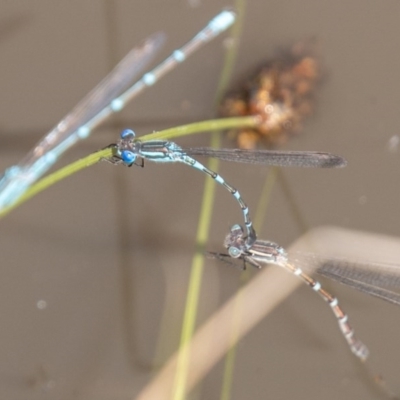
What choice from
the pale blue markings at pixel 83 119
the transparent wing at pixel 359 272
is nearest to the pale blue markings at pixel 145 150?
the pale blue markings at pixel 83 119

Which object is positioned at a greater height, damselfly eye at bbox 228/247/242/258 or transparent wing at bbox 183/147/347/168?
transparent wing at bbox 183/147/347/168

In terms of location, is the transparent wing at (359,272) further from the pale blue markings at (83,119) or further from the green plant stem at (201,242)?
the pale blue markings at (83,119)

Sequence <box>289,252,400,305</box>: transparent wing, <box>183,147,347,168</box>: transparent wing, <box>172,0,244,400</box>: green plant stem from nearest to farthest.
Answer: <box>183,147,347,168</box>: transparent wing, <box>289,252,400,305</box>: transparent wing, <box>172,0,244,400</box>: green plant stem

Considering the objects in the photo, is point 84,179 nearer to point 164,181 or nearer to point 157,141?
point 164,181

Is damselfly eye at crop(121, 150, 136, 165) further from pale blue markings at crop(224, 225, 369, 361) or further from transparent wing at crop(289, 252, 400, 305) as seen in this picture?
transparent wing at crop(289, 252, 400, 305)

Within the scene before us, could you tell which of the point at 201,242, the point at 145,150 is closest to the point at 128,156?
the point at 145,150

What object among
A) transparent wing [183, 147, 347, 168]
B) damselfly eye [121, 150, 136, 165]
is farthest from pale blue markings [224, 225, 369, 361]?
damselfly eye [121, 150, 136, 165]
